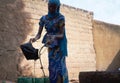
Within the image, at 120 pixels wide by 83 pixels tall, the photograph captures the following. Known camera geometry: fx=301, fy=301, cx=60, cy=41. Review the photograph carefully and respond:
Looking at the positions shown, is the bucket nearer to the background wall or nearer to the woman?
the woman

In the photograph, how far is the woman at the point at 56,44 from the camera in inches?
139

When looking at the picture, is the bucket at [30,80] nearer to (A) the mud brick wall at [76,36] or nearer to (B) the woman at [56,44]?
(B) the woman at [56,44]

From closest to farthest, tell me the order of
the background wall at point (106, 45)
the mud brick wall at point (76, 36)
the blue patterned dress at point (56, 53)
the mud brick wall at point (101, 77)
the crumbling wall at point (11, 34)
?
1. the blue patterned dress at point (56, 53)
2. the mud brick wall at point (101, 77)
3. the crumbling wall at point (11, 34)
4. the mud brick wall at point (76, 36)
5. the background wall at point (106, 45)

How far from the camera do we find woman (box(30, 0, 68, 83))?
3540mm

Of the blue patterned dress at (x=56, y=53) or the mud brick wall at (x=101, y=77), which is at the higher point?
the blue patterned dress at (x=56, y=53)

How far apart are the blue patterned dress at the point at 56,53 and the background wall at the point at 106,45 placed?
31.9 ft

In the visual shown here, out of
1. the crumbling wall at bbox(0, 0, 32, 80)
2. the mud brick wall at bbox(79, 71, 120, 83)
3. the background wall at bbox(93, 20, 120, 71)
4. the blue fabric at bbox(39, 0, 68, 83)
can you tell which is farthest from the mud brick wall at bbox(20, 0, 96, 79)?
the blue fabric at bbox(39, 0, 68, 83)

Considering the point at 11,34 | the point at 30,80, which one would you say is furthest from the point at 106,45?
the point at 30,80

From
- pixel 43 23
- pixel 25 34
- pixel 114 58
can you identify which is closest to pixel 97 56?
pixel 114 58

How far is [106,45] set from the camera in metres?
14.3

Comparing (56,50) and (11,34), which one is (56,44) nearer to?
(56,50)

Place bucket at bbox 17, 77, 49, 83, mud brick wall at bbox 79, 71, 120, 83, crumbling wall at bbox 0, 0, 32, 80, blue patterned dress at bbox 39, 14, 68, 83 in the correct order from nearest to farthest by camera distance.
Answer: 1. blue patterned dress at bbox 39, 14, 68, 83
2. mud brick wall at bbox 79, 71, 120, 83
3. bucket at bbox 17, 77, 49, 83
4. crumbling wall at bbox 0, 0, 32, 80

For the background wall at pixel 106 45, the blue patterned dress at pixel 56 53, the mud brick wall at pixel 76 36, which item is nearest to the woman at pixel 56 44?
the blue patterned dress at pixel 56 53

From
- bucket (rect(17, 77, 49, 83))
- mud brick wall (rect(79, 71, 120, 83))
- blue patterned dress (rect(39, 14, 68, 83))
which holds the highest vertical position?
blue patterned dress (rect(39, 14, 68, 83))
